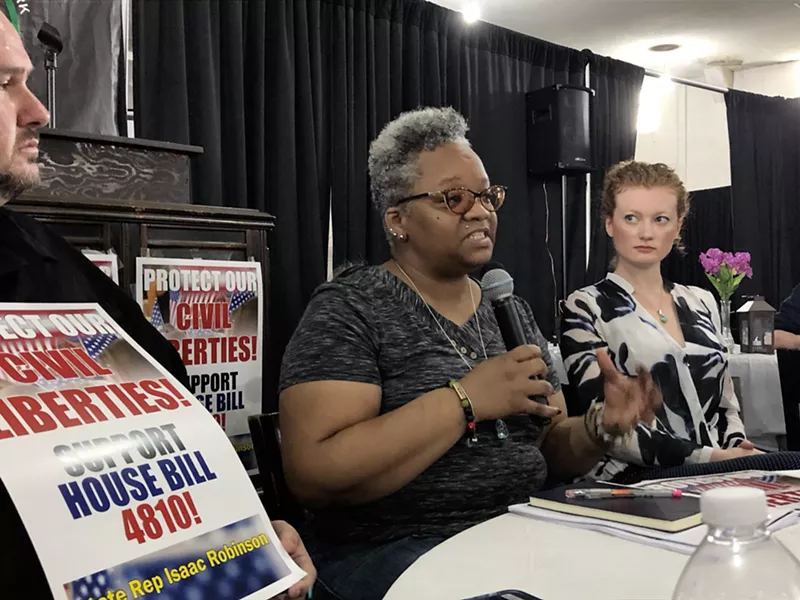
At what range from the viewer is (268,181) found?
10.6 feet

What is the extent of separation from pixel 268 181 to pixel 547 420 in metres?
2.09

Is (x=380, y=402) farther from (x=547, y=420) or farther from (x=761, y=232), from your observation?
(x=761, y=232)

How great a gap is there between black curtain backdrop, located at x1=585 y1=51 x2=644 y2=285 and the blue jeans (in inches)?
151

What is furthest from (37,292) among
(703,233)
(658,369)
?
(703,233)

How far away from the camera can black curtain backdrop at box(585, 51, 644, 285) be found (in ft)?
16.4

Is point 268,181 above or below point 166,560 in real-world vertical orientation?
above

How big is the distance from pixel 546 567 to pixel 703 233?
20.4 ft

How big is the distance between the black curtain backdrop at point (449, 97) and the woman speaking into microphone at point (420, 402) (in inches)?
73.5

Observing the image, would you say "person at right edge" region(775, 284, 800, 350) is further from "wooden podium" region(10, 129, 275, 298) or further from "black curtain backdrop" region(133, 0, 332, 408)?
"wooden podium" region(10, 129, 275, 298)

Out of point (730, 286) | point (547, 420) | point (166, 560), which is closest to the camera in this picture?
point (166, 560)

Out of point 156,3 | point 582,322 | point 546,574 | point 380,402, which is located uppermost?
point 156,3

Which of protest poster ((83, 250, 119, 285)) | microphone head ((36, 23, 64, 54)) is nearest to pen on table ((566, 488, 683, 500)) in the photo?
protest poster ((83, 250, 119, 285))

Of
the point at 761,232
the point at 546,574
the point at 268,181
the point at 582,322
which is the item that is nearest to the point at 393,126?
the point at 582,322

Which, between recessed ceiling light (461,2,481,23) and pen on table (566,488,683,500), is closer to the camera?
pen on table (566,488,683,500)
